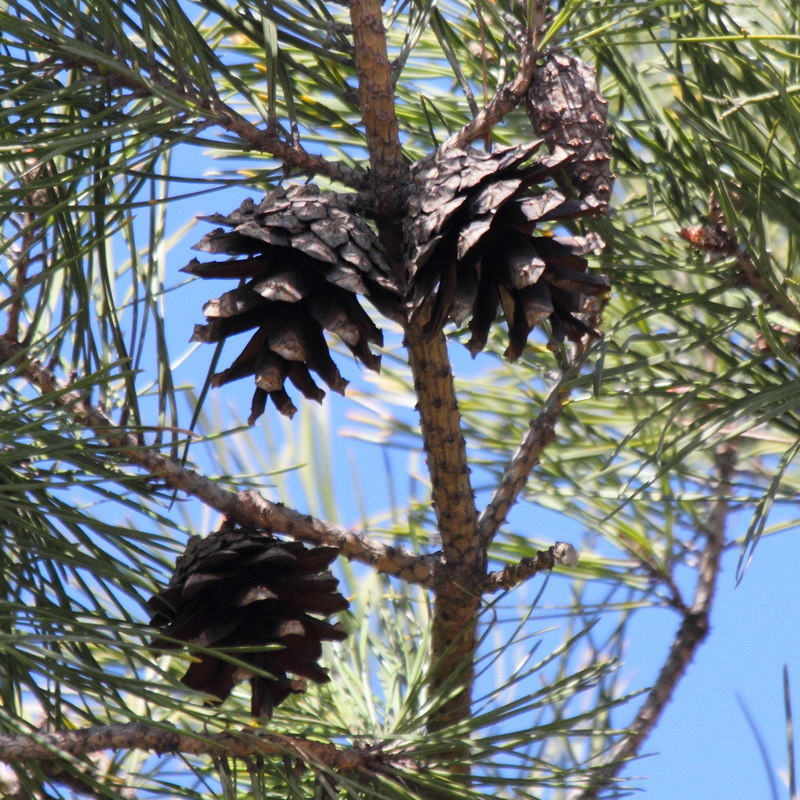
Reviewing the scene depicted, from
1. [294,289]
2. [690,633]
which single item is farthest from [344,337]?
[690,633]

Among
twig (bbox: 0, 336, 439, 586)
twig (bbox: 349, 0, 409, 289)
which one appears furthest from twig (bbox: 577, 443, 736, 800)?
twig (bbox: 349, 0, 409, 289)

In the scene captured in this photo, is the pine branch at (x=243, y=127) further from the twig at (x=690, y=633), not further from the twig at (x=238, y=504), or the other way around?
the twig at (x=690, y=633)

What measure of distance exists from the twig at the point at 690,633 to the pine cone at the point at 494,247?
0.28 meters

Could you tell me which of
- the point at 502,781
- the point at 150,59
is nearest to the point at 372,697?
the point at 502,781

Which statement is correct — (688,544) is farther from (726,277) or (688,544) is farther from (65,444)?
(65,444)

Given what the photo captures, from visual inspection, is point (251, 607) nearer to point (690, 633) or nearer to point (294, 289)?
point (294, 289)

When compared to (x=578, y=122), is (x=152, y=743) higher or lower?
lower

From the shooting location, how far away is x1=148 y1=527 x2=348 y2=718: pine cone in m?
0.57

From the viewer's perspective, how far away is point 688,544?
3.38 ft

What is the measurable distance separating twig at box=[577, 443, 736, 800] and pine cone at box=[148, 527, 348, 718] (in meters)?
0.27

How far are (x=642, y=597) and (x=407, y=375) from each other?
34cm

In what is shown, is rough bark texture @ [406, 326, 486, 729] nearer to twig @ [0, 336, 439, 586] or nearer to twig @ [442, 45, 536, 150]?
twig @ [0, 336, 439, 586]

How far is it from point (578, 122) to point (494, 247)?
0.11 m

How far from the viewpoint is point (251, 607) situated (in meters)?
0.59
